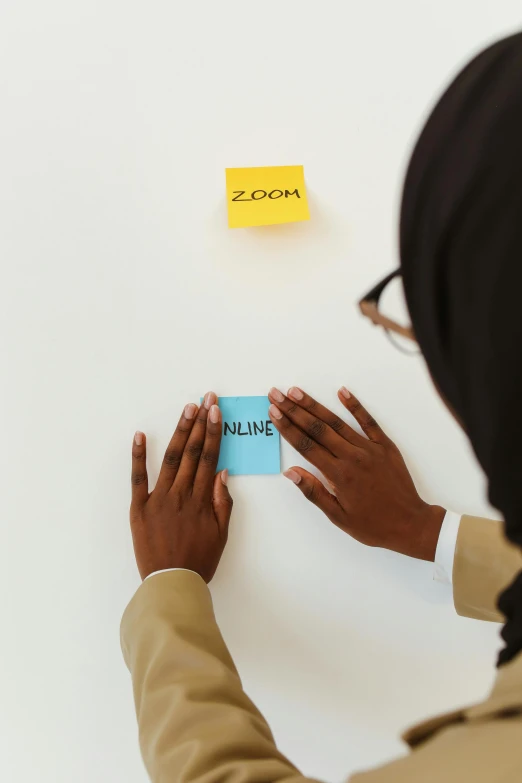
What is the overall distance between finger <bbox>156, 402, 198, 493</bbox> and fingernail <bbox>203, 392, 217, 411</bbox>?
0.02 meters

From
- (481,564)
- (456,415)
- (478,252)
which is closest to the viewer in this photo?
(478,252)

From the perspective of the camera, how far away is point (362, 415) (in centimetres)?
76

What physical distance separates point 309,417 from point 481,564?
0.30 m

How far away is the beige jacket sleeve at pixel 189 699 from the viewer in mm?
457

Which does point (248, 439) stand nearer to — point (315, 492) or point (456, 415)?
point (315, 492)

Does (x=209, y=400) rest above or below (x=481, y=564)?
above

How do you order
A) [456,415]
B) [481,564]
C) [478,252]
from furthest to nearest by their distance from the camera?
1. [481,564]
2. [456,415]
3. [478,252]

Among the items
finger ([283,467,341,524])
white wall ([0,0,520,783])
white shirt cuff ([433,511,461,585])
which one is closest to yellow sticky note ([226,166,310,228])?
white wall ([0,0,520,783])

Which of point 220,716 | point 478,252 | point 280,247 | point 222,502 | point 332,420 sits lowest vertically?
point 220,716

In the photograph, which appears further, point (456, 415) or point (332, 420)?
point (332, 420)

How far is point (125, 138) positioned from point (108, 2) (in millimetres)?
197

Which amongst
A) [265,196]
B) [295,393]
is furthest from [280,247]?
[295,393]

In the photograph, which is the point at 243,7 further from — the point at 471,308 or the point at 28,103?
the point at 471,308

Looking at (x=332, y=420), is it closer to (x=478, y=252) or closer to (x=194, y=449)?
(x=194, y=449)
